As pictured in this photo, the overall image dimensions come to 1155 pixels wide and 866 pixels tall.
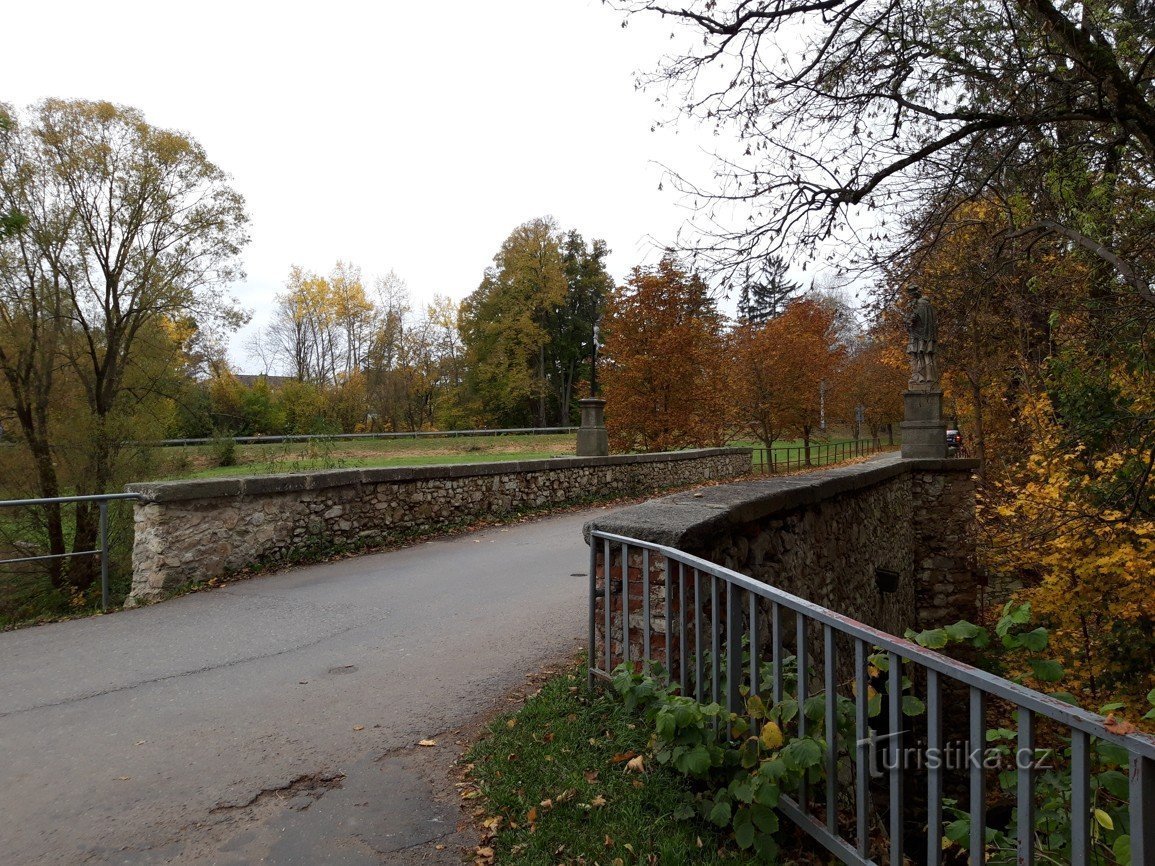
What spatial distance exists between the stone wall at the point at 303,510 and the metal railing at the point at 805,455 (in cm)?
1337

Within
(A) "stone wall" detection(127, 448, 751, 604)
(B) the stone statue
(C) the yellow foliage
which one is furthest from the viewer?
(B) the stone statue

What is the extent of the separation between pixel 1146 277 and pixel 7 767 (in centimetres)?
933

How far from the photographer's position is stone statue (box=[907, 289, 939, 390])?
A: 1253 cm

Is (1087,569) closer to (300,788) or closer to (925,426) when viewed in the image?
(925,426)

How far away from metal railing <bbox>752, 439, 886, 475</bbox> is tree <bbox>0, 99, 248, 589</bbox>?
59.1 ft

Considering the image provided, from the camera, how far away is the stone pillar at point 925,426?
12.8 metres

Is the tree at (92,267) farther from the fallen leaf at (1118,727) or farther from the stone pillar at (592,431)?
the fallen leaf at (1118,727)

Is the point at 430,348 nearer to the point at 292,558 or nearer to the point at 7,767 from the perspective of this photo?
the point at 292,558

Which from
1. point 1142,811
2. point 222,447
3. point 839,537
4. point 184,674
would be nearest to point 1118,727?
point 1142,811

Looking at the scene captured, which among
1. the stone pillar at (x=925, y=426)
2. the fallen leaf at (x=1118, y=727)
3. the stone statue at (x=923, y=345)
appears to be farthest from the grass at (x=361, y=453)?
the fallen leaf at (x=1118, y=727)

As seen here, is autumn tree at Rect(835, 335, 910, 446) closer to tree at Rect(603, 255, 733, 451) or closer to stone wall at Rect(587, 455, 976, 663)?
tree at Rect(603, 255, 733, 451)

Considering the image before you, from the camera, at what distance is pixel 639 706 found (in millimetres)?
3756

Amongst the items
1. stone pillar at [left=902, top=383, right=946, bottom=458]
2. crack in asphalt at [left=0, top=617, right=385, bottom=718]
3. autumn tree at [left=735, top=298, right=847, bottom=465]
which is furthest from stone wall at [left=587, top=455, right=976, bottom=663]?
autumn tree at [left=735, top=298, right=847, bottom=465]

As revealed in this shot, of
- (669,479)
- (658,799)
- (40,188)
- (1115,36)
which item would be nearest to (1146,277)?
(1115,36)
